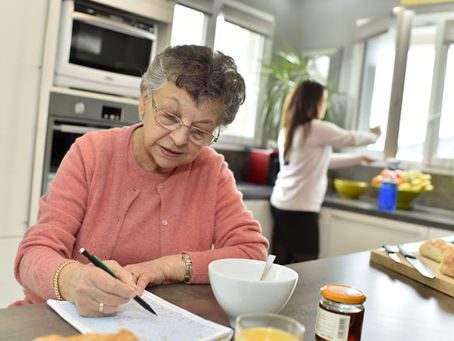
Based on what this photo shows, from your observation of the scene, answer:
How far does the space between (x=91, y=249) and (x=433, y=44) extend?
10.2 ft

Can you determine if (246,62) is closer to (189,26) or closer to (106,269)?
(189,26)

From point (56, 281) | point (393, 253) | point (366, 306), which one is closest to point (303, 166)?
point (393, 253)

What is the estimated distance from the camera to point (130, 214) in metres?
1.29

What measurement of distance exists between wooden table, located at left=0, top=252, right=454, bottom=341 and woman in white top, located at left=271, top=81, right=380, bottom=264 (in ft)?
5.47

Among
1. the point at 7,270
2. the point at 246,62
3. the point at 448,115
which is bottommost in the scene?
the point at 7,270

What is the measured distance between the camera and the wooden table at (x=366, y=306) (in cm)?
83

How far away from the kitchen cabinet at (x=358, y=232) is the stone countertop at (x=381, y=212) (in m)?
0.03

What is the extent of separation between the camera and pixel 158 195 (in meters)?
1.31

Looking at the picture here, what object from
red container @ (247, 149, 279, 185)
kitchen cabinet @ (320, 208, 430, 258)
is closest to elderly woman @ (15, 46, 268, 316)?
kitchen cabinet @ (320, 208, 430, 258)

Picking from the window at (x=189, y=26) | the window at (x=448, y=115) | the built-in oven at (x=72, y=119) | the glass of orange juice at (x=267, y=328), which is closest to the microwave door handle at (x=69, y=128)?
the built-in oven at (x=72, y=119)

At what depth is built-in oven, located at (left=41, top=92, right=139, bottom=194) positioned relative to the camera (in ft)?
7.65

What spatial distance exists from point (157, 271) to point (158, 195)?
27 centimetres

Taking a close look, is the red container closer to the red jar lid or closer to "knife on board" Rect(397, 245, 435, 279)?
"knife on board" Rect(397, 245, 435, 279)

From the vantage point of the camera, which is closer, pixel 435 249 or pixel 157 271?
pixel 157 271
